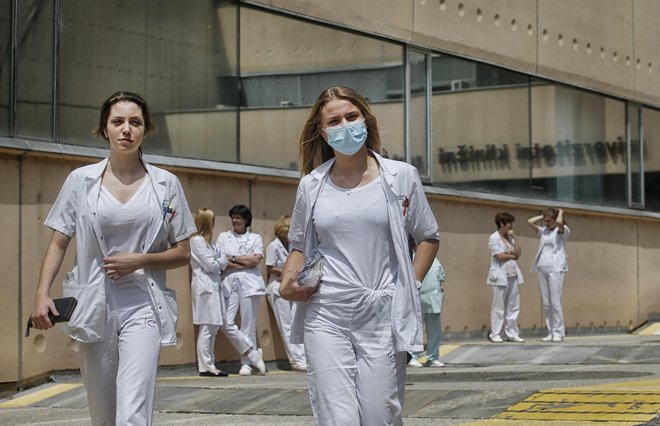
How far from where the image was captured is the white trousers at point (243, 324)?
14.7 metres

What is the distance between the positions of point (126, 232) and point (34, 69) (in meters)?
7.65

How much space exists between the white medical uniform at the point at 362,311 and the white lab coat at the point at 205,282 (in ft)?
28.2

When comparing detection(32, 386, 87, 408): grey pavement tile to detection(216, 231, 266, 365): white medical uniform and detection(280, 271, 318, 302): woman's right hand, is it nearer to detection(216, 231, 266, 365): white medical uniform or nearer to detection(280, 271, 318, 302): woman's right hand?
detection(216, 231, 266, 365): white medical uniform

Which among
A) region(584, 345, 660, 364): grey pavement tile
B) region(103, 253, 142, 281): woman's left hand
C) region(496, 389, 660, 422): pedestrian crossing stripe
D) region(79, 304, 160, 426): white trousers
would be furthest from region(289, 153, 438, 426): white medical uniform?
region(584, 345, 660, 364): grey pavement tile

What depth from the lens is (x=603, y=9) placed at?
941 inches

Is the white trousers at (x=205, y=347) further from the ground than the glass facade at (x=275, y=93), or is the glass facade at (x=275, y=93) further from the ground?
the glass facade at (x=275, y=93)

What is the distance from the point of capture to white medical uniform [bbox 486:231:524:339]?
19.4 m

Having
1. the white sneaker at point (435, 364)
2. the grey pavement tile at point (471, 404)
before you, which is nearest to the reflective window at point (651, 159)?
the white sneaker at point (435, 364)

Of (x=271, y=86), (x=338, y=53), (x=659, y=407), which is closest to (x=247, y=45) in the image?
(x=271, y=86)

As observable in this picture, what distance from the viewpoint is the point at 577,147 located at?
23438 mm

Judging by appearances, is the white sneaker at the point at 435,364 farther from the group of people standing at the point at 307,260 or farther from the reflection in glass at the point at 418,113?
the group of people standing at the point at 307,260

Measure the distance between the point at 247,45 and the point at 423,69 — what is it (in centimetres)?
403

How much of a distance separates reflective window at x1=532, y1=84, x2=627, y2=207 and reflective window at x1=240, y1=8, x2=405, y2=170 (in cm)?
467

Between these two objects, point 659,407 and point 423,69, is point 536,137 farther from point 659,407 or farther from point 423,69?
point 659,407
